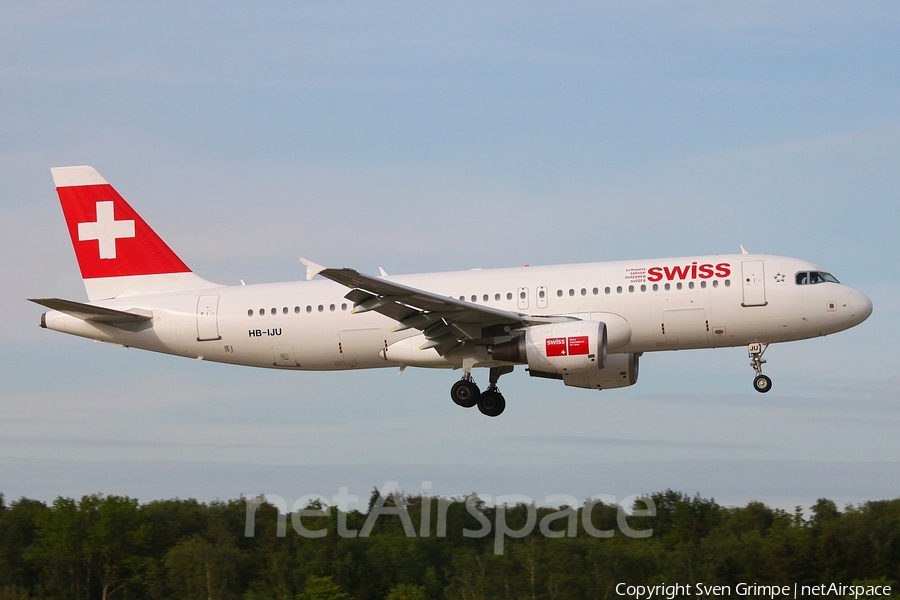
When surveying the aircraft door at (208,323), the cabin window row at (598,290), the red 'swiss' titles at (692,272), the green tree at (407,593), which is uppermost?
the red 'swiss' titles at (692,272)

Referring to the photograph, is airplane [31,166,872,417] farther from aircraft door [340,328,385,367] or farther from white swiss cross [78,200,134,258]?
white swiss cross [78,200,134,258]

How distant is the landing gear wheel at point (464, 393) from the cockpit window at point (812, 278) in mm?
10138

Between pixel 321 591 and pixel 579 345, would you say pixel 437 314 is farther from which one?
pixel 321 591

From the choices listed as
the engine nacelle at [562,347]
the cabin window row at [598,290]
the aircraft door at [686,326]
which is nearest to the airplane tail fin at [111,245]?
the cabin window row at [598,290]

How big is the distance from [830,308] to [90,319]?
22.5m

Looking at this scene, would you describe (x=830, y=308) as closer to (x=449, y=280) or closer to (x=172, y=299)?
(x=449, y=280)

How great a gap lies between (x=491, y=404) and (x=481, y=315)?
464 centimetres

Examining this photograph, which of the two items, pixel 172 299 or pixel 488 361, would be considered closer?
pixel 488 361

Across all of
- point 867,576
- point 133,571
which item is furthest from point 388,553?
point 867,576

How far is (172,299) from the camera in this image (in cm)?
3703

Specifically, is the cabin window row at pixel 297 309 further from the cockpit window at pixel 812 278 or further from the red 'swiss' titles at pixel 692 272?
the cockpit window at pixel 812 278

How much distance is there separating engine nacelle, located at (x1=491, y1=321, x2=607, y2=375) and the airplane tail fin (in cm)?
1145

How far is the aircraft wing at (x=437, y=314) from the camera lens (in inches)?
1224

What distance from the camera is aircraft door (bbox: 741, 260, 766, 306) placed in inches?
1288
